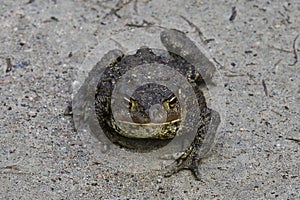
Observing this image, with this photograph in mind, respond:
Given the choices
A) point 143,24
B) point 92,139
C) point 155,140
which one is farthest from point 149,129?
point 143,24

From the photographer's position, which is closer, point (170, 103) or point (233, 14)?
point (170, 103)

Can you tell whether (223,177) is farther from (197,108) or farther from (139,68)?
(139,68)

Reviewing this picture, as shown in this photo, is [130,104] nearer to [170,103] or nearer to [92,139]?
[170,103]

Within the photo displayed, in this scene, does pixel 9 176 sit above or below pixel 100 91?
below

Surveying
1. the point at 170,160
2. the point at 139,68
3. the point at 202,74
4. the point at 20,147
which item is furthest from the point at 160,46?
the point at 20,147

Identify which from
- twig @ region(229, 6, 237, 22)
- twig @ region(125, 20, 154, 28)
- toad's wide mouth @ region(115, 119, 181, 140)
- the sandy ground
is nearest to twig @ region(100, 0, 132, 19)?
the sandy ground

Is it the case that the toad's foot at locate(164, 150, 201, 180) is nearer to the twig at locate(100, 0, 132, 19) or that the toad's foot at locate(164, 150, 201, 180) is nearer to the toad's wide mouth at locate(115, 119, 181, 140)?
the toad's wide mouth at locate(115, 119, 181, 140)
